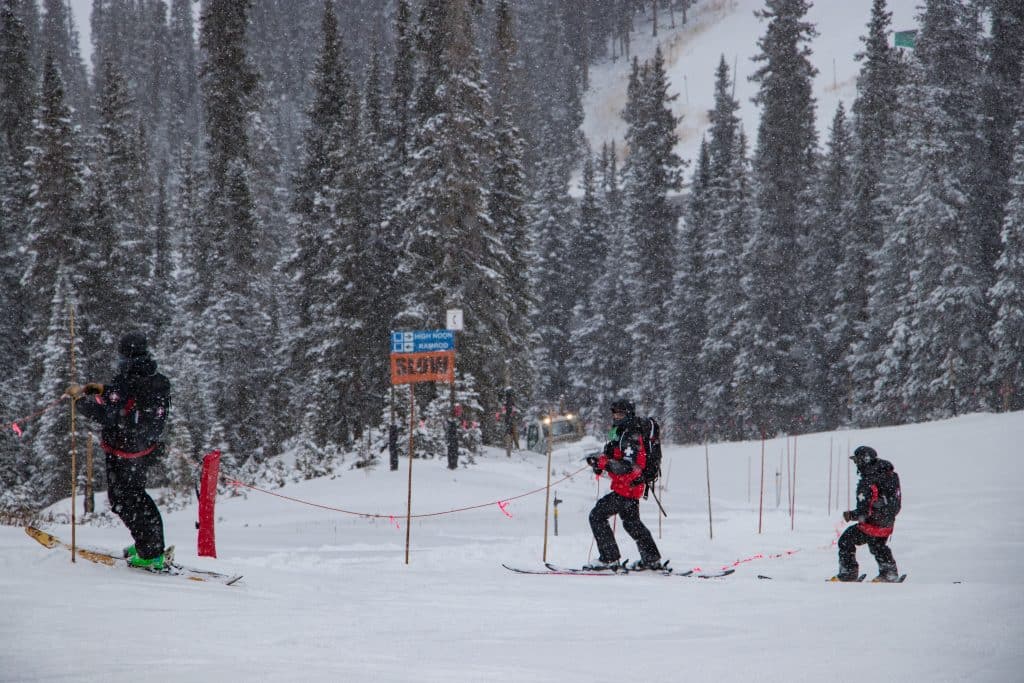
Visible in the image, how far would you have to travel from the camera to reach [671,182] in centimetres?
4844

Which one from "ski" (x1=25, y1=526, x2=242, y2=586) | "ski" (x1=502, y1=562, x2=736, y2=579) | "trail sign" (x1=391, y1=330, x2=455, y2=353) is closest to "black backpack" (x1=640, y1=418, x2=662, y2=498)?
"ski" (x1=502, y1=562, x2=736, y2=579)

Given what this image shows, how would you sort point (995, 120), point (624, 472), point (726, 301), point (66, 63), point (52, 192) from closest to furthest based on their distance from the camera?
point (624, 472) → point (52, 192) → point (995, 120) → point (726, 301) → point (66, 63)

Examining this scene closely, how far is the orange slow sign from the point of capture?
18373 mm

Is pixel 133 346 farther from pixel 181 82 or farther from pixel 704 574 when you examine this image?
pixel 181 82

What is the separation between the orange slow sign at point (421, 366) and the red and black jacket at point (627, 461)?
→ 31.4ft

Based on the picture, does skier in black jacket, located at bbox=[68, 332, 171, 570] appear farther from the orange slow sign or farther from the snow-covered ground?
the orange slow sign

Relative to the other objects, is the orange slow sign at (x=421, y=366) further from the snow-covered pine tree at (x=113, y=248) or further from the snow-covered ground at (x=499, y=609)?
the snow-covered pine tree at (x=113, y=248)

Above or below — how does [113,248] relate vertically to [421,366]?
above

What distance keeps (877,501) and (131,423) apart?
7.35 meters

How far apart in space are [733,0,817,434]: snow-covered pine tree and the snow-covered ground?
2397 cm

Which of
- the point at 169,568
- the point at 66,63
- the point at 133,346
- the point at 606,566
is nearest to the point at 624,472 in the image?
the point at 606,566

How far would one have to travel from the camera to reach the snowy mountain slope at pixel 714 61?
9572cm

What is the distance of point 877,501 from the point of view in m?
8.61

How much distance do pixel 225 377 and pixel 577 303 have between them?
26308 mm
